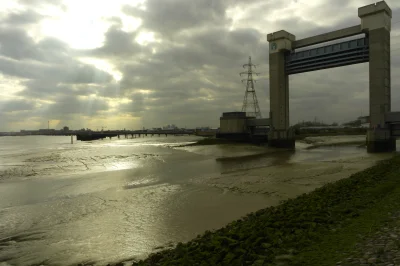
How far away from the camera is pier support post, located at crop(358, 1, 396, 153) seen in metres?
35.3

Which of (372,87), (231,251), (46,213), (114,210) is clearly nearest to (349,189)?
(231,251)

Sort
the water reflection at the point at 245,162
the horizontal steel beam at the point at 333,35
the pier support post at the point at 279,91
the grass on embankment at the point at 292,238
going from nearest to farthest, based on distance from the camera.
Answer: the grass on embankment at the point at 292,238 → the water reflection at the point at 245,162 → the horizontal steel beam at the point at 333,35 → the pier support post at the point at 279,91

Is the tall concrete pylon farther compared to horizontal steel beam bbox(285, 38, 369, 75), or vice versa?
horizontal steel beam bbox(285, 38, 369, 75)

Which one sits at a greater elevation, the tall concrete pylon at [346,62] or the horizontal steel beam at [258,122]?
the tall concrete pylon at [346,62]

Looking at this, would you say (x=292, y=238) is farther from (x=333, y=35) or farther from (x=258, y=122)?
(x=258, y=122)

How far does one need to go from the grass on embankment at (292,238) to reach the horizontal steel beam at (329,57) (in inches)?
1468

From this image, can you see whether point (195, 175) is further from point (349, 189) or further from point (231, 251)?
point (231, 251)

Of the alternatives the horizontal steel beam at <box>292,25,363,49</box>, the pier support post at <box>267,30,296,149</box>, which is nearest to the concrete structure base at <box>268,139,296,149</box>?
the pier support post at <box>267,30,296,149</box>

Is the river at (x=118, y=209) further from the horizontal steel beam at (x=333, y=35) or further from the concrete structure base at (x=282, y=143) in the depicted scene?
the horizontal steel beam at (x=333, y=35)

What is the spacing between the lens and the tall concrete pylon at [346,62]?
35.5 metres

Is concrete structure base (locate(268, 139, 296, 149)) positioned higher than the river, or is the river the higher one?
concrete structure base (locate(268, 139, 296, 149))

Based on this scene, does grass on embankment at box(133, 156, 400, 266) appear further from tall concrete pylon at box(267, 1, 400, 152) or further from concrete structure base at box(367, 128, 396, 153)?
tall concrete pylon at box(267, 1, 400, 152)

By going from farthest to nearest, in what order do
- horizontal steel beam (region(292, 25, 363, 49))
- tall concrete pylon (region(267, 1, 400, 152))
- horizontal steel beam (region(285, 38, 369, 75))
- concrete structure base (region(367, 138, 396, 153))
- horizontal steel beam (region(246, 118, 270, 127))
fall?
1. horizontal steel beam (region(246, 118, 270, 127))
2. horizontal steel beam (region(285, 38, 369, 75))
3. horizontal steel beam (region(292, 25, 363, 49))
4. tall concrete pylon (region(267, 1, 400, 152))
5. concrete structure base (region(367, 138, 396, 153))

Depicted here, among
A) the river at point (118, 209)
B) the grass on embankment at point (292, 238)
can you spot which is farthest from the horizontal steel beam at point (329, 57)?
the grass on embankment at point (292, 238)
